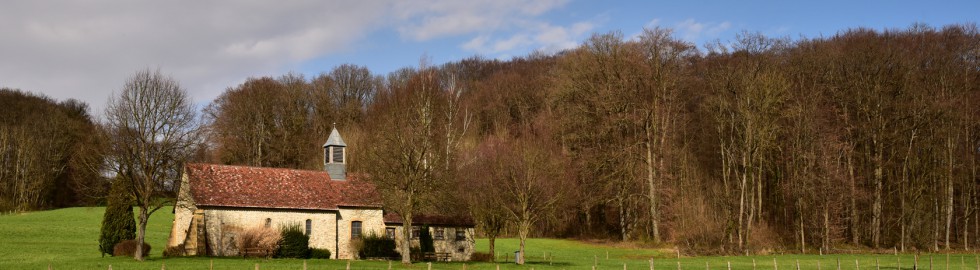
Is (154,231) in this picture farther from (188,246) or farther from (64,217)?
(188,246)

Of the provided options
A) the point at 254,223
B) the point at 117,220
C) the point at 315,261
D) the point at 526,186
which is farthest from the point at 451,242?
the point at 117,220

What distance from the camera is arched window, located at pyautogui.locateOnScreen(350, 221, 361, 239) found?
42.4 metres

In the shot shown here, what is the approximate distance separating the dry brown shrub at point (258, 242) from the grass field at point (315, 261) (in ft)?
7.15

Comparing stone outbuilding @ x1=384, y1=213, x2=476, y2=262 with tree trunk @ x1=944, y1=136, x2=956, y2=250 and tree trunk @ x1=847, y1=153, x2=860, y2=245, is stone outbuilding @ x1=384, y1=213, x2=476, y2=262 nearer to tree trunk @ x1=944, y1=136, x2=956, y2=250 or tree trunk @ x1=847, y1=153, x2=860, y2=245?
tree trunk @ x1=847, y1=153, x2=860, y2=245

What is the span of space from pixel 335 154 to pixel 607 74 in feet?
61.5

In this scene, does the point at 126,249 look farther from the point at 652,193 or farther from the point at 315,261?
the point at 652,193

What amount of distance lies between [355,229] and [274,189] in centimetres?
467

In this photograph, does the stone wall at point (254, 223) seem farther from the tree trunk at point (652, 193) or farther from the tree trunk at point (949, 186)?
the tree trunk at point (949, 186)

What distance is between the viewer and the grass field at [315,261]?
32.9 m

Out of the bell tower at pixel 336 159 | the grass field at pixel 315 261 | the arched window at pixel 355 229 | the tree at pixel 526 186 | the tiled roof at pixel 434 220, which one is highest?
the bell tower at pixel 336 159

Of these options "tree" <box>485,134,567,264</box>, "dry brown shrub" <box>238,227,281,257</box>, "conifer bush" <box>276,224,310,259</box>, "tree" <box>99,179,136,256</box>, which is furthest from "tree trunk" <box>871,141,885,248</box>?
"tree" <box>99,179,136,256</box>

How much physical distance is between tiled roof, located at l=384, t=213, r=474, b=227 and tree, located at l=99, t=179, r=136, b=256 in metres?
12.6

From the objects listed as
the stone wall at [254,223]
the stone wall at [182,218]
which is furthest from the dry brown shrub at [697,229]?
the stone wall at [182,218]

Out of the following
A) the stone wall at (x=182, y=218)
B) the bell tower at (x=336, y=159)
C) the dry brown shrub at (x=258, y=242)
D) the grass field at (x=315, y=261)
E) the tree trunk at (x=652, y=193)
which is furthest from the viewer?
the tree trunk at (x=652, y=193)
